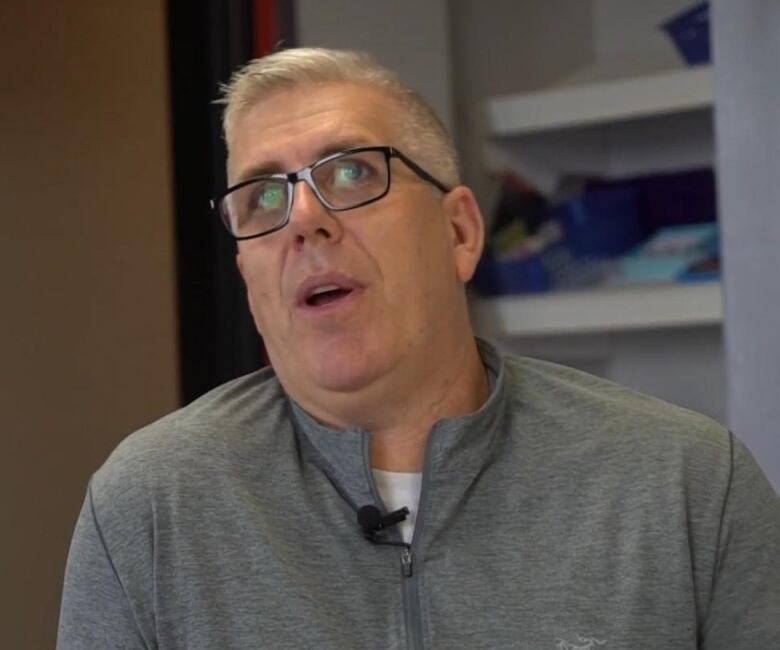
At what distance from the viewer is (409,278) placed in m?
1.07

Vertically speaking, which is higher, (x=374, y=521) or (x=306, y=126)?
(x=306, y=126)

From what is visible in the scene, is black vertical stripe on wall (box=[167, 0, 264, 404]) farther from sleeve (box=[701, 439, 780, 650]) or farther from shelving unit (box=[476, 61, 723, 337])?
sleeve (box=[701, 439, 780, 650])

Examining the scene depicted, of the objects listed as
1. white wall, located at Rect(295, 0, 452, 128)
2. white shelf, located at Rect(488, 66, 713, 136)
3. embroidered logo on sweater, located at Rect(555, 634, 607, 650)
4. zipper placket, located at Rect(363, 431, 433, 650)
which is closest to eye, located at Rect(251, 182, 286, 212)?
zipper placket, located at Rect(363, 431, 433, 650)

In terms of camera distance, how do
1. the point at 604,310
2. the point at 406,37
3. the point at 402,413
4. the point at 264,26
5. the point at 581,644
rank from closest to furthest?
the point at 581,644, the point at 402,413, the point at 264,26, the point at 604,310, the point at 406,37

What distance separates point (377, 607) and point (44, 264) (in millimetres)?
1057

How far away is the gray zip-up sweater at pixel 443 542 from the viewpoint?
972 millimetres

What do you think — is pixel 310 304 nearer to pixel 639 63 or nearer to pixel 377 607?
pixel 377 607

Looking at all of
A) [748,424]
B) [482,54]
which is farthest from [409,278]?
[482,54]

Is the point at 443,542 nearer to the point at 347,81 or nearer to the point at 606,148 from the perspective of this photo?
the point at 347,81

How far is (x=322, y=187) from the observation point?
1.06 m

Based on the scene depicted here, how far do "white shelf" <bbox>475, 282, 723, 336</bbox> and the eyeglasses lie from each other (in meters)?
0.90

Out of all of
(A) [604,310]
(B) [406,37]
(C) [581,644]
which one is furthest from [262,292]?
(B) [406,37]

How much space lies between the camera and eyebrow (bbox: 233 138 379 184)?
3.48 ft

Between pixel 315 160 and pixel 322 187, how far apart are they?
0.02 meters
